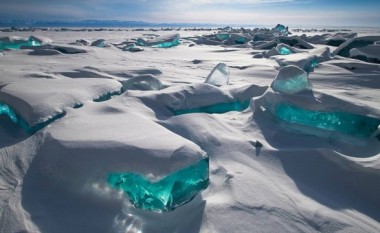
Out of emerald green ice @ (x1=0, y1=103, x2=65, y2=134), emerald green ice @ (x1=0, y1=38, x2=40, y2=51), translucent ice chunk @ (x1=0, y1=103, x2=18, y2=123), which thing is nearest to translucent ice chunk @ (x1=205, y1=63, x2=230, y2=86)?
emerald green ice @ (x1=0, y1=103, x2=65, y2=134)

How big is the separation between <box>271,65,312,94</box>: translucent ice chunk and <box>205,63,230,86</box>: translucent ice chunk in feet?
2.42

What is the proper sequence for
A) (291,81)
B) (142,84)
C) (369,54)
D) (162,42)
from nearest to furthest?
(291,81) → (142,84) → (369,54) → (162,42)

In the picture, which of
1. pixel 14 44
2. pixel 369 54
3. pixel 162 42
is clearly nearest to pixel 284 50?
pixel 369 54

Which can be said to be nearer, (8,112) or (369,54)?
(8,112)

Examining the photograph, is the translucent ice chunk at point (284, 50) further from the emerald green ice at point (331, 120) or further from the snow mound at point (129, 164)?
the snow mound at point (129, 164)

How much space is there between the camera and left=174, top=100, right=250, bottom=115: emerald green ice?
1.83m

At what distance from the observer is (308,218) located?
91cm

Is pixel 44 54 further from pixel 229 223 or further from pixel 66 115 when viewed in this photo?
pixel 229 223

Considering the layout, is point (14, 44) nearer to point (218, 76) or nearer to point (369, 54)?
point (218, 76)

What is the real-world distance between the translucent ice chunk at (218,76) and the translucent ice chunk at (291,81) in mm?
739

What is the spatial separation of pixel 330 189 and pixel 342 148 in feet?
1.45

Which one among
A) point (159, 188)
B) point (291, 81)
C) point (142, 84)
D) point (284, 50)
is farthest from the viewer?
point (284, 50)

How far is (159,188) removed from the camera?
93 centimetres

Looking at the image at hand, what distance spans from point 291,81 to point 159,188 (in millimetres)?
1368
